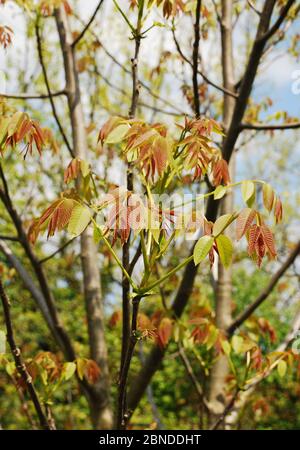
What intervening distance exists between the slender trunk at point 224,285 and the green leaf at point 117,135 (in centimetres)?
143

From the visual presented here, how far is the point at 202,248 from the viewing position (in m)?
1.12

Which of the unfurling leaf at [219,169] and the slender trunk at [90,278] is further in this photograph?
the slender trunk at [90,278]

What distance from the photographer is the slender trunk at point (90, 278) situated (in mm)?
2395

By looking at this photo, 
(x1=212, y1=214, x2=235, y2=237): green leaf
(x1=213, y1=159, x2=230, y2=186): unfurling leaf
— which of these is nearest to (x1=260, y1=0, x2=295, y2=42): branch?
(x1=213, y1=159, x2=230, y2=186): unfurling leaf

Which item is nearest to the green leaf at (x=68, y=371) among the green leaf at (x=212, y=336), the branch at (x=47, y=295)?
the branch at (x=47, y=295)

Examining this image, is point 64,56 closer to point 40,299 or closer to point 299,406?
A: point 40,299

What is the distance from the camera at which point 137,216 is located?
3.59ft

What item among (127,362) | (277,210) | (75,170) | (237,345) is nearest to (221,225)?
(277,210)

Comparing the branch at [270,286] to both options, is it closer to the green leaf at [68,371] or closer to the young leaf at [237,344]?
the young leaf at [237,344]

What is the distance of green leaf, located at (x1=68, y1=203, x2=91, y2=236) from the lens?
1094 mm
